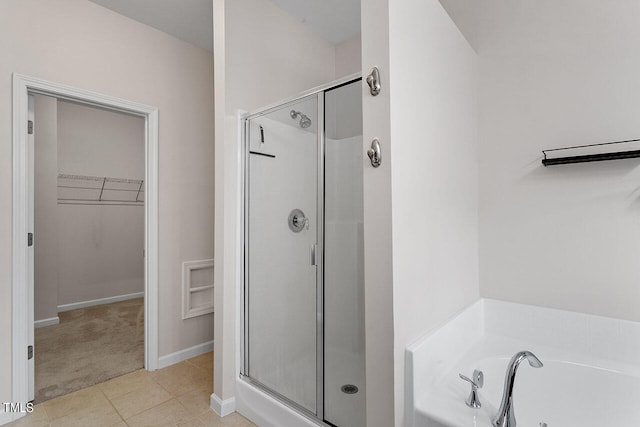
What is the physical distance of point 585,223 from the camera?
5.30 ft

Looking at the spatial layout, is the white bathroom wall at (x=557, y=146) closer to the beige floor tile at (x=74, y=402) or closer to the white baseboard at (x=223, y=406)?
the white baseboard at (x=223, y=406)

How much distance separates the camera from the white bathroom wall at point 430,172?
1.18m

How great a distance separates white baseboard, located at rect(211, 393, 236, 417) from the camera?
6.57 ft

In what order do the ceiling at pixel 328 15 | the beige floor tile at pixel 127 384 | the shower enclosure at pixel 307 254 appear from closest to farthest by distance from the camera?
the shower enclosure at pixel 307 254, the beige floor tile at pixel 127 384, the ceiling at pixel 328 15

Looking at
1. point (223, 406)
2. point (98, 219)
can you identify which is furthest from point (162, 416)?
point (98, 219)

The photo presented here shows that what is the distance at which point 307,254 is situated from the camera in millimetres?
1887

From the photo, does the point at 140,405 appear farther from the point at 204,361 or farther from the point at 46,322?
the point at 46,322

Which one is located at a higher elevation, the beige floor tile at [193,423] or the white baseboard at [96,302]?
the white baseboard at [96,302]

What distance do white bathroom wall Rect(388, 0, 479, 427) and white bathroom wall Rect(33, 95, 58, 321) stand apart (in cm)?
388

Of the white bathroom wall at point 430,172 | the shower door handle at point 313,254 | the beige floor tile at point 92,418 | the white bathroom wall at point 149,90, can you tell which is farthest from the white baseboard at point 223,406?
the white bathroom wall at point 430,172

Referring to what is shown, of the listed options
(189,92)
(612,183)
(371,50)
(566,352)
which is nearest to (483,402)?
(566,352)

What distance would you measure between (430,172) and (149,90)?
2.32 meters

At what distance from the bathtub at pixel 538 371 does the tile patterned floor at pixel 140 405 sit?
121cm

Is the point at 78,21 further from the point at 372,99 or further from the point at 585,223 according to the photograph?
the point at 585,223
